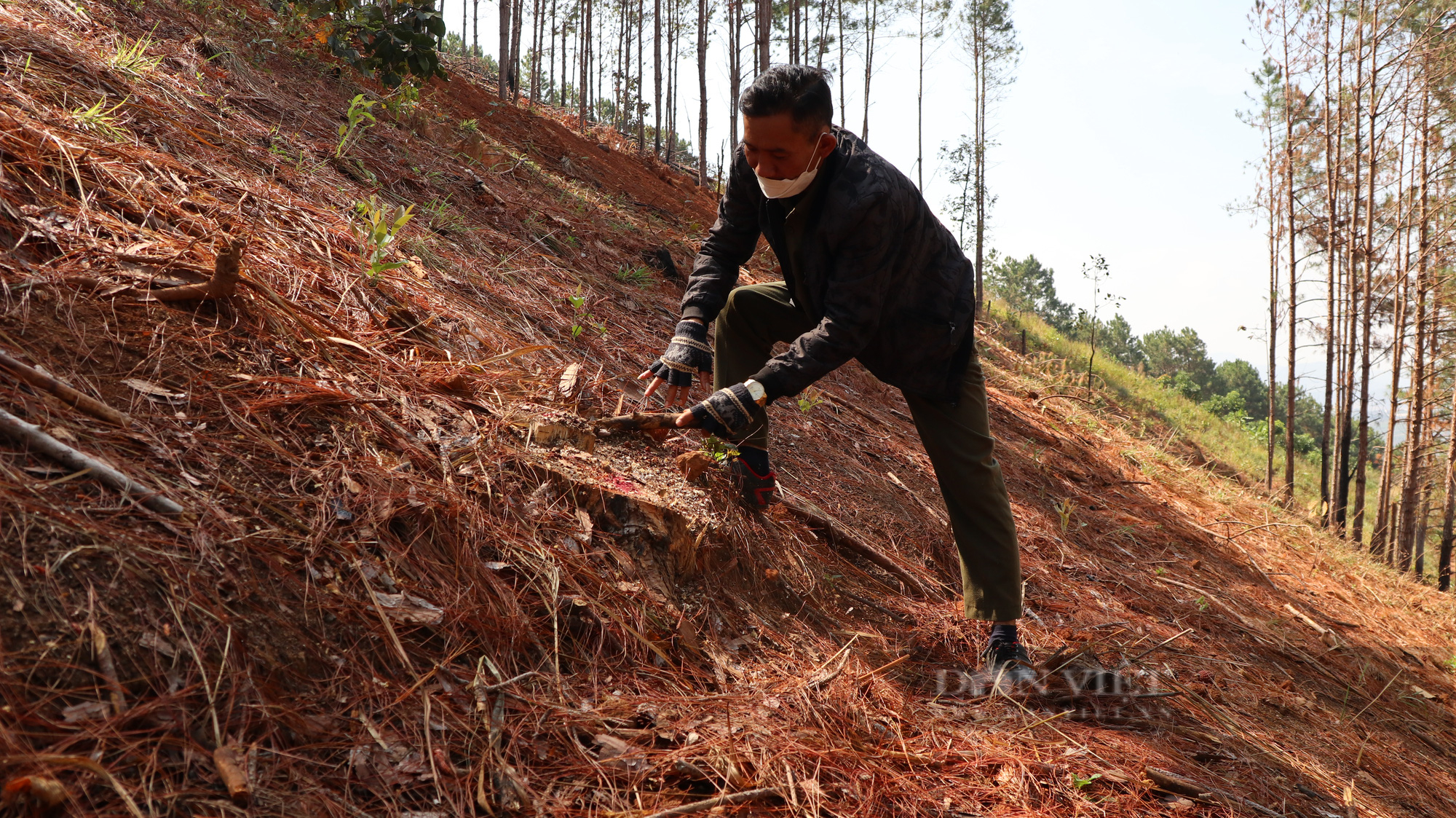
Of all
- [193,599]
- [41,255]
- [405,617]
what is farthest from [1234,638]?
[41,255]

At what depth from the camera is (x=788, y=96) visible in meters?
2.12

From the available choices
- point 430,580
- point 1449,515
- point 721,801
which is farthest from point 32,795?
point 1449,515

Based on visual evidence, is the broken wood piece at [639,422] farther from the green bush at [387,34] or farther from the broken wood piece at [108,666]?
the green bush at [387,34]

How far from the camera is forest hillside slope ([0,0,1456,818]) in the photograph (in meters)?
1.28

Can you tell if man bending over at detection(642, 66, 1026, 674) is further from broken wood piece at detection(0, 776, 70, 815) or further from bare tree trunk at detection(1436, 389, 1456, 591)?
bare tree trunk at detection(1436, 389, 1456, 591)

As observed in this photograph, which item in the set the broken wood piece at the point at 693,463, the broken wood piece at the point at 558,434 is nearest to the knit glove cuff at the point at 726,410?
the broken wood piece at the point at 693,463

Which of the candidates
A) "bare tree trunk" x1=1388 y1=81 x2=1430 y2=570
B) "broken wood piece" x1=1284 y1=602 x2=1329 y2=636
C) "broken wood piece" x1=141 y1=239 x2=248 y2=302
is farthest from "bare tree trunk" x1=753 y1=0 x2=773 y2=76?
"bare tree trunk" x1=1388 y1=81 x2=1430 y2=570

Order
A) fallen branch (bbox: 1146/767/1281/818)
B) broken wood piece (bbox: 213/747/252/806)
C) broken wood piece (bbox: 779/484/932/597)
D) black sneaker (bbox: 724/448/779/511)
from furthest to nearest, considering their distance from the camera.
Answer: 1. broken wood piece (bbox: 779/484/932/597)
2. black sneaker (bbox: 724/448/779/511)
3. fallen branch (bbox: 1146/767/1281/818)
4. broken wood piece (bbox: 213/747/252/806)

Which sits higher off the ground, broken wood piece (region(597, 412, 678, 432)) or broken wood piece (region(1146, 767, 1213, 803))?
broken wood piece (region(597, 412, 678, 432))

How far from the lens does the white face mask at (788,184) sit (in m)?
2.30

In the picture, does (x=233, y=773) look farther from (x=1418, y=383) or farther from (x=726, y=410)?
(x=1418, y=383)

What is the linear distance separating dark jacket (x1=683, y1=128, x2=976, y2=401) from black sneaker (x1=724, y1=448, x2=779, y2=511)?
0.42 meters

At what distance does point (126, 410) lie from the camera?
63.8 inches

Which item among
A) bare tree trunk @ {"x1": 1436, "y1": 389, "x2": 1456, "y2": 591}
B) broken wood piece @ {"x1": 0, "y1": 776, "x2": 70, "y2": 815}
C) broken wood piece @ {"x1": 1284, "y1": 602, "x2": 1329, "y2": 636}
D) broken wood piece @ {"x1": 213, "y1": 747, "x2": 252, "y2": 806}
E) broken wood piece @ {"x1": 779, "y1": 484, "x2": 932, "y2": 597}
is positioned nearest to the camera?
broken wood piece @ {"x1": 0, "y1": 776, "x2": 70, "y2": 815}
